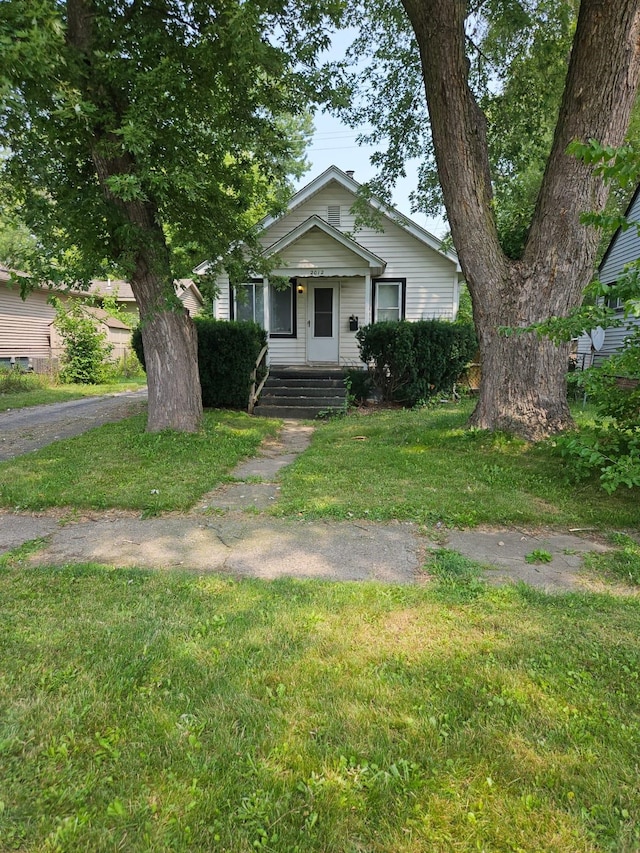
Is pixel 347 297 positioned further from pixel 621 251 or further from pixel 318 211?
pixel 621 251

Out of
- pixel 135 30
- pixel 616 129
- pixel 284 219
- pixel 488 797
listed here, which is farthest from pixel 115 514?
pixel 284 219

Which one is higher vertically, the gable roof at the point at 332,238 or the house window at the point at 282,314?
the gable roof at the point at 332,238

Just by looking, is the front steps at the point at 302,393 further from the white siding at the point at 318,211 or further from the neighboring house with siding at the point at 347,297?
the white siding at the point at 318,211

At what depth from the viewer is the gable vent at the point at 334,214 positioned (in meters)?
14.7

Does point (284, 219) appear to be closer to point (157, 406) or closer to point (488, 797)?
point (157, 406)

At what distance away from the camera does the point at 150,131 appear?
548 centimetres

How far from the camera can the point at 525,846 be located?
4.73 feet

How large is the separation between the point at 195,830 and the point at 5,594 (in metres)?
2.16

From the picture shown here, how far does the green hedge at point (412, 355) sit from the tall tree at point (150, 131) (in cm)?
393

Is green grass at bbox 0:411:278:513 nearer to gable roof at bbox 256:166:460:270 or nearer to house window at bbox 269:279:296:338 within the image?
house window at bbox 269:279:296:338

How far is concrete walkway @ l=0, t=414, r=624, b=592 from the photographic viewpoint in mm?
3379

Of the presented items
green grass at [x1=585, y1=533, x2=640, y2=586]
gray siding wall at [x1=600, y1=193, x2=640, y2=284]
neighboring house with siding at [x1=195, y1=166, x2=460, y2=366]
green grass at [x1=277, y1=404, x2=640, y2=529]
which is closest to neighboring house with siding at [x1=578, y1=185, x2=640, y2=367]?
gray siding wall at [x1=600, y1=193, x2=640, y2=284]

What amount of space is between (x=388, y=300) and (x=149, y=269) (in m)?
8.71

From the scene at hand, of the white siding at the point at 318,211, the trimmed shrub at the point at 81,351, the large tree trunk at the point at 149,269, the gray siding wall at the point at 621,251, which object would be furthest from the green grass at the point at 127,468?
the gray siding wall at the point at 621,251
